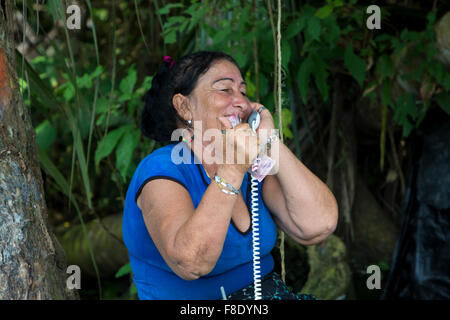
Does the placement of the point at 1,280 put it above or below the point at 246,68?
below

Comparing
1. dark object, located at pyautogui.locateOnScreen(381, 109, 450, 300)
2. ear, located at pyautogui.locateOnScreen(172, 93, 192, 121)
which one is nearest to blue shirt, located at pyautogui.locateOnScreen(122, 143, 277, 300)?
ear, located at pyautogui.locateOnScreen(172, 93, 192, 121)

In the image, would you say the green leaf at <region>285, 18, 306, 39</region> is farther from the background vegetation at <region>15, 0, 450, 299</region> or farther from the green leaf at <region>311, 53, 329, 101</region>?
the green leaf at <region>311, 53, 329, 101</region>

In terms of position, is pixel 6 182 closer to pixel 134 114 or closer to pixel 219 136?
pixel 219 136

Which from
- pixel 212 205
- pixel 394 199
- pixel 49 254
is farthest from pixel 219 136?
pixel 394 199

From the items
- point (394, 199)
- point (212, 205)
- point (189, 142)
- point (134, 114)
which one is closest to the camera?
point (212, 205)

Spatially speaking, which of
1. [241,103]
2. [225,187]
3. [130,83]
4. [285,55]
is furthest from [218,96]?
Answer: [130,83]

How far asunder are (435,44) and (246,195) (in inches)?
60.5

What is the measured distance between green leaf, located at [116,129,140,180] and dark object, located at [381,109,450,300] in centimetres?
173

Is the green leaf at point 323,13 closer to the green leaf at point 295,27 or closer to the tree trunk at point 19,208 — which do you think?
the green leaf at point 295,27

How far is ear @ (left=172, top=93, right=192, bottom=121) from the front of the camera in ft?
6.84

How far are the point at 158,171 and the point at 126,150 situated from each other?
122 cm

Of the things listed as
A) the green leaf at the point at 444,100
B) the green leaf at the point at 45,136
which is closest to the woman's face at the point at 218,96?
the green leaf at the point at 444,100

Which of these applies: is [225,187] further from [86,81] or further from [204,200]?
[86,81]

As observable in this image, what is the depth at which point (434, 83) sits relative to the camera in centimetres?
304
